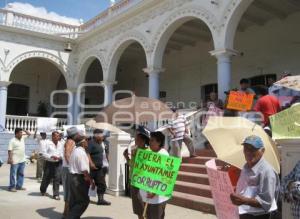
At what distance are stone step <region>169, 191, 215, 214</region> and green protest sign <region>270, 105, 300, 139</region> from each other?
9.97ft

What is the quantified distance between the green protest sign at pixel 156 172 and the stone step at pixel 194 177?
11.9 feet

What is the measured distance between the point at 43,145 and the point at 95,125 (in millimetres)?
4713

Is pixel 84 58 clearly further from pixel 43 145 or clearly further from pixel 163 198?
pixel 163 198

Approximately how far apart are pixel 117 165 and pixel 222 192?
225 inches

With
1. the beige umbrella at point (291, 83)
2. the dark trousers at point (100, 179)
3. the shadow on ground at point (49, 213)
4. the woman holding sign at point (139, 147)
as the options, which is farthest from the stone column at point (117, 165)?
the beige umbrella at point (291, 83)

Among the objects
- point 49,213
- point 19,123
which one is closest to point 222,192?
point 49,213

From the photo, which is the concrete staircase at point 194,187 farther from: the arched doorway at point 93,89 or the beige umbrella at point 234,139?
the arched doorway at point 93,89

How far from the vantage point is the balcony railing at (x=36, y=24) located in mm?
19109

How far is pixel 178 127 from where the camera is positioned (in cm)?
909

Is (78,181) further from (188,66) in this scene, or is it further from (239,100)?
(188,66)

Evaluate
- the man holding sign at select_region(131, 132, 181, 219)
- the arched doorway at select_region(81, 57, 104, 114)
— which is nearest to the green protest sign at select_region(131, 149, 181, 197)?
the man holding sign at select_region(131, 132, 181, 219)

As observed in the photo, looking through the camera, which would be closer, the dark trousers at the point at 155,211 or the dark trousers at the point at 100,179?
the dark trousers at the point at 155,211

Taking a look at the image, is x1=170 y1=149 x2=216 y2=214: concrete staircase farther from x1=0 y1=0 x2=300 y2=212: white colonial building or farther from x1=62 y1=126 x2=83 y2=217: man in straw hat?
x1=62 y1=126 x2=83 y2=217: man in straw hat

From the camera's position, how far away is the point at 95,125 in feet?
19.9
